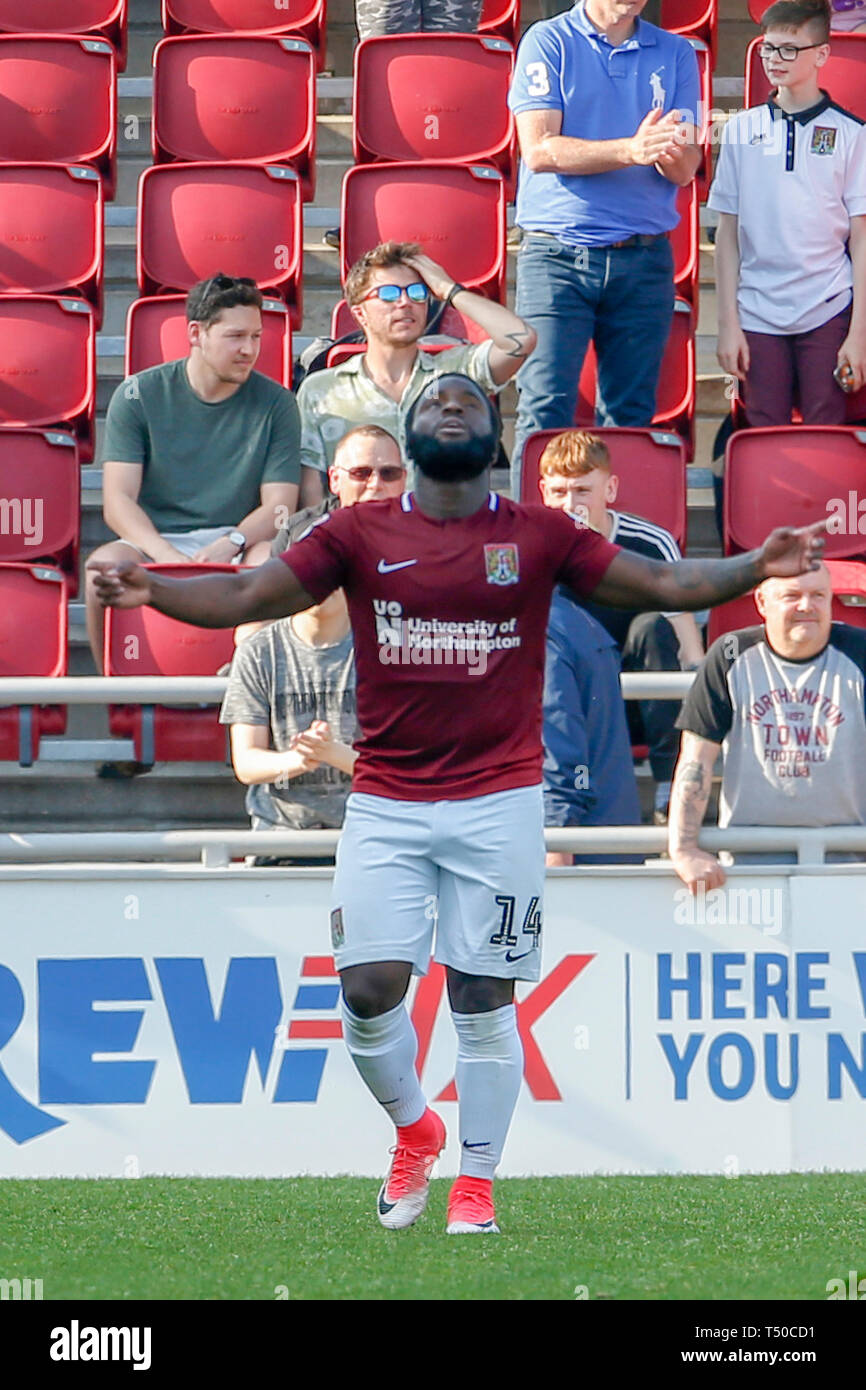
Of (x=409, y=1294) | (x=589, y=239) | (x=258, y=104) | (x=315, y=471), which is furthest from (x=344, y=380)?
(x=409, y=1294)

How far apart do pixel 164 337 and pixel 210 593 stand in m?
3.43

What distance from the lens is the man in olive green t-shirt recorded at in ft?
20.8

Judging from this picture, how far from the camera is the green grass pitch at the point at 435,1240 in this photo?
3.49 m

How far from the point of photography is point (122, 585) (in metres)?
3.70

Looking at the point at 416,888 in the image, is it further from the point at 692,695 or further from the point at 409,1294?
the point at 692,695

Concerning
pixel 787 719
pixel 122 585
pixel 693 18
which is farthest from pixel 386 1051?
pixel 693 18

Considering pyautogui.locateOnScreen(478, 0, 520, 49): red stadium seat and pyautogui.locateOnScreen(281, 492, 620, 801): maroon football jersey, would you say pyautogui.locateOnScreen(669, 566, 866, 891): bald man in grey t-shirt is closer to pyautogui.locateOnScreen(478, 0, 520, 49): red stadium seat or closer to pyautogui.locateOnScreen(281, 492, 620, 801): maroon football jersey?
pyautogui.locateOnScreen(281, 492, 620, 801): maroon football jersey

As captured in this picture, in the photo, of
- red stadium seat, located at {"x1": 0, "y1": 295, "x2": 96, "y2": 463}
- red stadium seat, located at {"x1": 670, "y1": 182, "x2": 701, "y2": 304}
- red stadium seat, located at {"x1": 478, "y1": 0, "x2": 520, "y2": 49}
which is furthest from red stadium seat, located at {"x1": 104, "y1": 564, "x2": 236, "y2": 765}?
red stadium seat, located at {"x1": 478, "y1": 0, "x2": 520, "y2": 49}

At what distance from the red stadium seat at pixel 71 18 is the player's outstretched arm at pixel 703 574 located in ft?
18.6

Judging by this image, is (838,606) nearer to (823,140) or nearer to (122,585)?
(823,140)

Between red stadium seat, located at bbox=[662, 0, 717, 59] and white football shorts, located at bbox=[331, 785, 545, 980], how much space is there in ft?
17.9

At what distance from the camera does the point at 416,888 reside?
4141mm

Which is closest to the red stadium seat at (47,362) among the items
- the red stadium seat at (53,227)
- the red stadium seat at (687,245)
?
the red stadium seat at (53,227)

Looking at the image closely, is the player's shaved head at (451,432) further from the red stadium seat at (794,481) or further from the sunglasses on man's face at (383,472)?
the red stadium seat at (794,481)
